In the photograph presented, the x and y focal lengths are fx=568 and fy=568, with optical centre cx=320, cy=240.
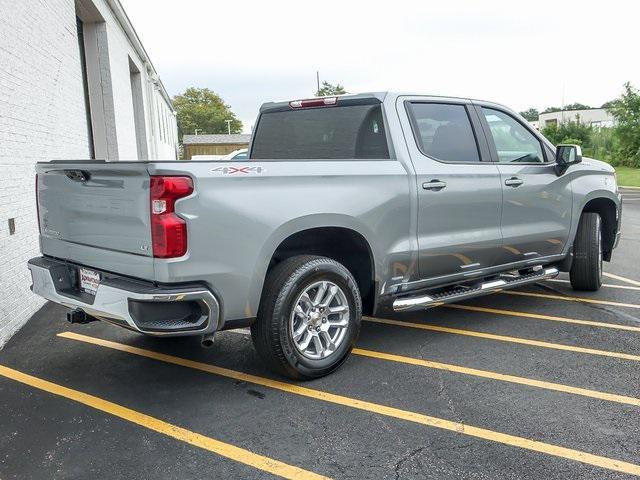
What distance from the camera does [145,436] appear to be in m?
3.17

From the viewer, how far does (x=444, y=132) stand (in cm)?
477

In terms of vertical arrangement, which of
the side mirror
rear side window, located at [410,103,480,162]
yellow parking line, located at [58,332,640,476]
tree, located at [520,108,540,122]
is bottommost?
yellow parking line, located at [58,332,640,476]

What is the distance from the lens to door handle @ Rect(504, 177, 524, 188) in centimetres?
503

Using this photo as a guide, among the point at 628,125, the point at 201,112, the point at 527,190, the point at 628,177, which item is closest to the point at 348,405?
the point at 527,190

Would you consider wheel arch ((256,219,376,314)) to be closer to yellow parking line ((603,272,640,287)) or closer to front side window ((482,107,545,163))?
front side window ((482,107,545,163))

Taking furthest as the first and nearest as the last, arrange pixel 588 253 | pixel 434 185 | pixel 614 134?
1. pixel 614 134
2. pixel 588 253
3. pixel 434 185

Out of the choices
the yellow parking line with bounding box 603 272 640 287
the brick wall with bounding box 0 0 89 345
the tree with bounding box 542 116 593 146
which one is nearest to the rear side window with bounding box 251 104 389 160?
the brick wall with bounding box 0 0 89 345

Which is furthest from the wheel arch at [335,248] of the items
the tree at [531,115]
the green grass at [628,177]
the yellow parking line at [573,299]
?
the tree at [531,115]

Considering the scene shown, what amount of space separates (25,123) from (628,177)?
29.1m

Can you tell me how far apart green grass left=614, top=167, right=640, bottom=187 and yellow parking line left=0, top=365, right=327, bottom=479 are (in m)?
26.1

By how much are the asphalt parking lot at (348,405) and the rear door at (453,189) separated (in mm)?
710

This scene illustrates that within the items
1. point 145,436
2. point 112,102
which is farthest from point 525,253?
point 112,102

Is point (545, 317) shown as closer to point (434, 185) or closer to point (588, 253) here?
point (588, 253)

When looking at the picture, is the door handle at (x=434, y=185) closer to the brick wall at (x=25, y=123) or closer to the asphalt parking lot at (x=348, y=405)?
the asphalt parking lot at (x=348, y=405)
